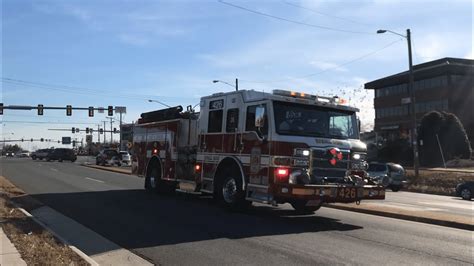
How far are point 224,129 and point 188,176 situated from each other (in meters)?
2.61

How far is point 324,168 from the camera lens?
11883 mm

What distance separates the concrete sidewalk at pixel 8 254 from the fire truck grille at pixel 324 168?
6.21 metres

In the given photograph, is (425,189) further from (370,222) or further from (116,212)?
(116,212)

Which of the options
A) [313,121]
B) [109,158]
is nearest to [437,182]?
[313,121]

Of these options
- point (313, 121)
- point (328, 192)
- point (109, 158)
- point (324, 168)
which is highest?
point (313, 121)

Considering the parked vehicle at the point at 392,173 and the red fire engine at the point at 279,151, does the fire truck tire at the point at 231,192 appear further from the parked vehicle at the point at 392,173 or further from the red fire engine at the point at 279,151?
the parked vehicle at the point at 392,173

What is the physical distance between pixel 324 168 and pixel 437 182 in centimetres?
2050

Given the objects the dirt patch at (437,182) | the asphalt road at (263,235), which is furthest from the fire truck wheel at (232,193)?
the dirt patch at (437,182)

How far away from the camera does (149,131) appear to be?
1872 cm

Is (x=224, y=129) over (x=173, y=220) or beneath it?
over

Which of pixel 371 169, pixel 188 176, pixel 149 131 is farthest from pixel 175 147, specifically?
pixel 371 169

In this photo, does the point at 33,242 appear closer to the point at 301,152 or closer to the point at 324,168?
the point at 301,152

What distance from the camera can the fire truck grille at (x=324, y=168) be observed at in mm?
11758

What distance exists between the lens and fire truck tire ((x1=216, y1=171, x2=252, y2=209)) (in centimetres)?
1283
